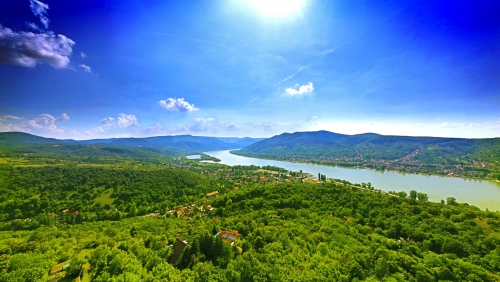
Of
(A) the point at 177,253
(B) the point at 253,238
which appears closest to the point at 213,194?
(B) the point at 253,238

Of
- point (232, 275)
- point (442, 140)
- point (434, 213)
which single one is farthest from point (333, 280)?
point (442, 140)

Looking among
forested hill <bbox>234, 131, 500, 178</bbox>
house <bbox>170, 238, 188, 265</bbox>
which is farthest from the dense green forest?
forested hill <bbox>234, 131, 500, 178</bbox>

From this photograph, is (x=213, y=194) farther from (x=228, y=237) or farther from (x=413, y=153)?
(x=413, y=153)

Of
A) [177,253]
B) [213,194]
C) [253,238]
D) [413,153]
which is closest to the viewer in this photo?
[177,253]

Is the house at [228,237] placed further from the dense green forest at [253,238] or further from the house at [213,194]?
the house at [213,194]

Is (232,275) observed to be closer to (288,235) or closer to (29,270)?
(288,235)
